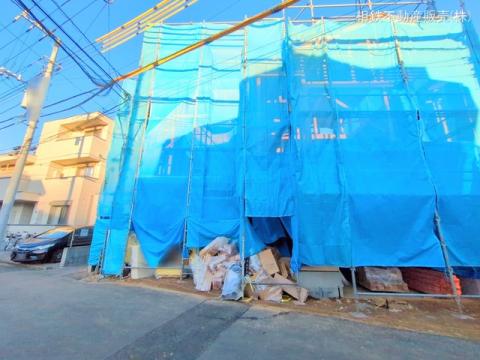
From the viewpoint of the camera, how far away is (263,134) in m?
5.70

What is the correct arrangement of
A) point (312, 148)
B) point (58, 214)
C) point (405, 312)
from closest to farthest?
point (405, 312) < point (312, 148) < point (58, 214)

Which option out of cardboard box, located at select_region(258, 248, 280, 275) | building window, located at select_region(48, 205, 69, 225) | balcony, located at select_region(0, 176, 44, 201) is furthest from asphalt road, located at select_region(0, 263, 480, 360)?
balcony, located at select_region(0, 176, 44, 201)

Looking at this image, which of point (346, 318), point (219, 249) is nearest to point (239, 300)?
point (219, 249)

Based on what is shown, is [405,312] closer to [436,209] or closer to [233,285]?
[436,209]

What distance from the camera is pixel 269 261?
203 inches

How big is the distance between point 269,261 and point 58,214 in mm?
13942

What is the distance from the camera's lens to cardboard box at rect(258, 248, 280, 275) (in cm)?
504

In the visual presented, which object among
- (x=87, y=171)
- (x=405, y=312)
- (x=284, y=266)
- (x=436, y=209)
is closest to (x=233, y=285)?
(x=284, y=266)

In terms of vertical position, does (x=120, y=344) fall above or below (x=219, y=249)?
below

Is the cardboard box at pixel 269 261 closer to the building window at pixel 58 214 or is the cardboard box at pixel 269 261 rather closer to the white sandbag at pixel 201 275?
the white sandbag at pixel 201 275

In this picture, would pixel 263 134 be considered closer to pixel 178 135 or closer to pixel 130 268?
pixel 178 135

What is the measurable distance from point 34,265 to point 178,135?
6979 millimetres

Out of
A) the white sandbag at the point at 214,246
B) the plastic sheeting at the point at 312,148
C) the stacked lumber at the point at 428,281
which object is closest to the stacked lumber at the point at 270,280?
the plastic sheeting at the point at 312,148

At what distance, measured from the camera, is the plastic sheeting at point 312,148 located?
4.49 metres
